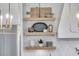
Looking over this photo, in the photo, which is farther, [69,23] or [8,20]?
[69,23]

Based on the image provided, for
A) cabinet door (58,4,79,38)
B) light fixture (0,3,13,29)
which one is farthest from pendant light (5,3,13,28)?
cabinet door (58,4,79,38)

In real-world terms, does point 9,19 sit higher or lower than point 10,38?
higher

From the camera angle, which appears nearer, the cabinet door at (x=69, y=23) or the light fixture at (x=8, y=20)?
the light fixture at (x=8, y=20)

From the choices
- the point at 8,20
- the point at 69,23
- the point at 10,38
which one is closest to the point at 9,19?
the point at 8,20

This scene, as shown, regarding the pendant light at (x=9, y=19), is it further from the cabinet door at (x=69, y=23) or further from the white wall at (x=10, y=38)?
the cabinet door at (x=69, y=23)

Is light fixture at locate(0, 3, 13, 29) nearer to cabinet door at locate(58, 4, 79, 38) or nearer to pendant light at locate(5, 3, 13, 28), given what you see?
pendant light at locate(5, 3, 13, 28)

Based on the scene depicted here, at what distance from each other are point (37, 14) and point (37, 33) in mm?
333

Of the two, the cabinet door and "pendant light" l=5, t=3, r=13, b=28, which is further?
the cabinet door

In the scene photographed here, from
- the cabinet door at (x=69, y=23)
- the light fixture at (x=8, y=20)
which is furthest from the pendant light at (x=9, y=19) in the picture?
the cabinet door at (x=69, y=23)

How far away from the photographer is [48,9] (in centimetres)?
282

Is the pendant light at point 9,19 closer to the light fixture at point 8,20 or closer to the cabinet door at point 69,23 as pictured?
the light fixture at point 8,20

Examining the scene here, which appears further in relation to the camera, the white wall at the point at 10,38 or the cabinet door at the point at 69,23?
the cabinet door at the point at 69,23

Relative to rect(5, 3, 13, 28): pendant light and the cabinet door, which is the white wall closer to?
rect(5, 3, 13, 28): pendant light

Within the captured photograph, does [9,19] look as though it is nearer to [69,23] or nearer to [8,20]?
[8,20]
